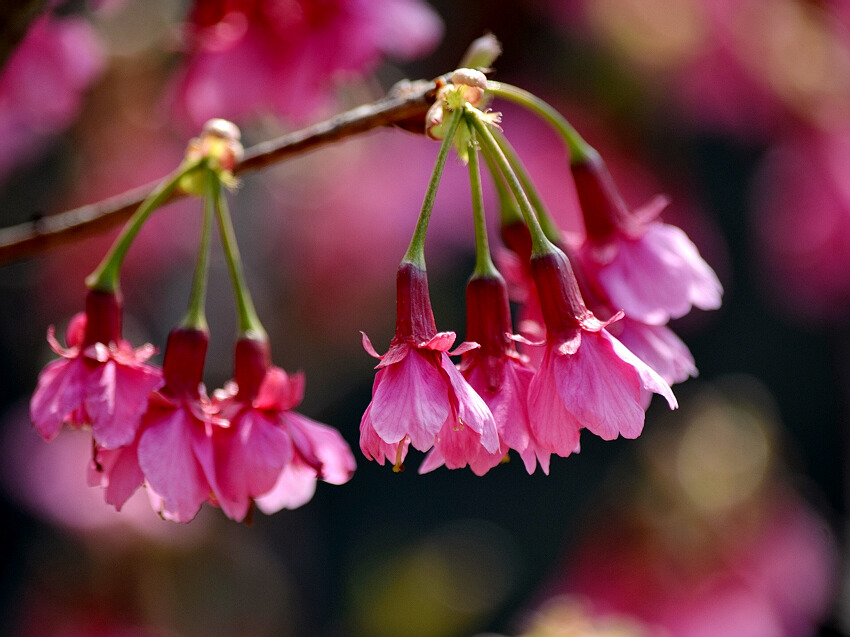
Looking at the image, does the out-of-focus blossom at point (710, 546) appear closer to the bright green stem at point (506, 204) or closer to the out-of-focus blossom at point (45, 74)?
the bright green stem at point (506, 204)

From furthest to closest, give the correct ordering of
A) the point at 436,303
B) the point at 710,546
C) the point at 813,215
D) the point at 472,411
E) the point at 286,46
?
the point at 436,303
the point at 813,215
the point at 710,546
the point at 286,46
the point at 472,411

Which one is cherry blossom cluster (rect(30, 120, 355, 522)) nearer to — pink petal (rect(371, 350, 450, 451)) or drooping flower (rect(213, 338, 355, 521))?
drooping flower (rect(213, 338, 355, 521))

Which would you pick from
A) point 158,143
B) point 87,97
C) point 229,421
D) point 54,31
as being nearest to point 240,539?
→ point 158,143

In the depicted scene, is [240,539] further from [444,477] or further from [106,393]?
[106,393]

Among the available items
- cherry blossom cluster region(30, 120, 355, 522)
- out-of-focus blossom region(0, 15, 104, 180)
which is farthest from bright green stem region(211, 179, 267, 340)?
out-of-focus blossom region(0, 15, 104, 180)

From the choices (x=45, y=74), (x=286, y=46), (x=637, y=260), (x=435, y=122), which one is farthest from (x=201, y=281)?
(x=45, y=74)

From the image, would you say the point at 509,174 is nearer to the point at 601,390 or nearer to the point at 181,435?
the point at 601,390

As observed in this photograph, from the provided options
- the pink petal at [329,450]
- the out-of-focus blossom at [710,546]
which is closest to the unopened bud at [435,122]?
the pink petal at [329,450]
